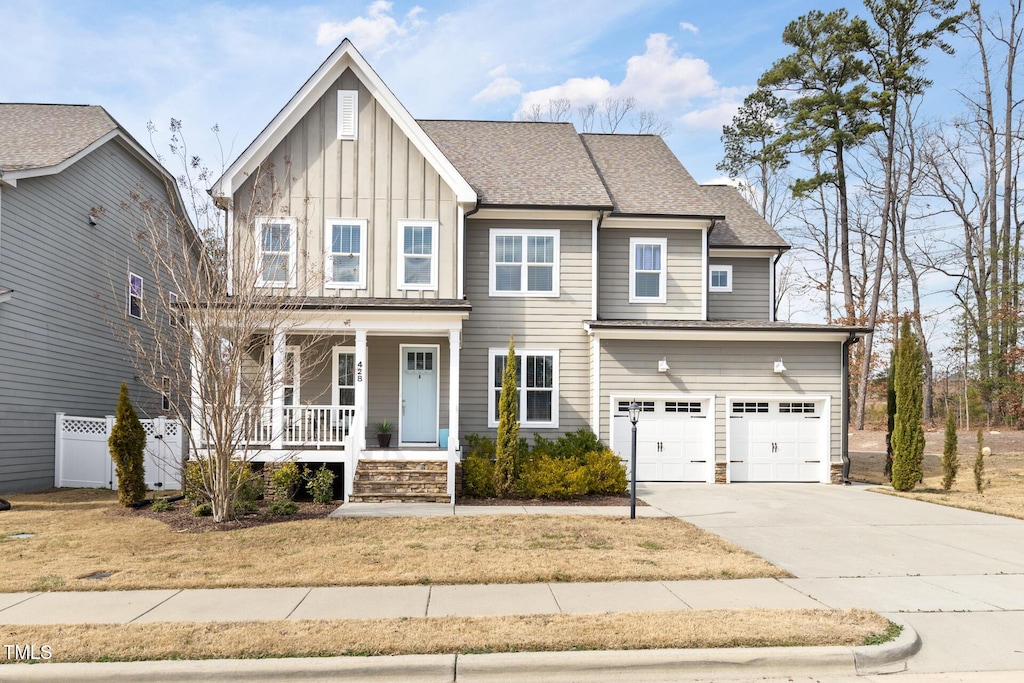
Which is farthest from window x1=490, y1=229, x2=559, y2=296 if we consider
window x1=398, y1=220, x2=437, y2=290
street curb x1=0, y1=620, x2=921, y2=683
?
street curb x1=0, y1=620, x2=921, y2=683

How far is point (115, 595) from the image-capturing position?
708cm

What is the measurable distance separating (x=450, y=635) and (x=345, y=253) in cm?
1131

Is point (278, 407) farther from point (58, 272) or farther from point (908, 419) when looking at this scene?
point (908, 419)

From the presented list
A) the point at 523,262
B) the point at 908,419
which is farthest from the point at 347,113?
the point at 908,419

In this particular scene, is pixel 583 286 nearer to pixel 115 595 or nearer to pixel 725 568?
pixel 725 568

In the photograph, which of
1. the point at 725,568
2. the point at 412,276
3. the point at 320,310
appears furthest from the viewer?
the point at 412,276

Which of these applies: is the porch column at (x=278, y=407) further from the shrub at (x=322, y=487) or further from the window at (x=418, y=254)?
the window at (x=418, y=254)

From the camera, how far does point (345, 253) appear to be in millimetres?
15703

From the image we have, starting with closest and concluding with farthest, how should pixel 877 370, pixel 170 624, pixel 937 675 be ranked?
pixel 937 675 → pixel 170 624 → pixel 877 370

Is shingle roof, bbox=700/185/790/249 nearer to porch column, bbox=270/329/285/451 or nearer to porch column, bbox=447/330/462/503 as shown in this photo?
porch column, bbox=447/330/462/503

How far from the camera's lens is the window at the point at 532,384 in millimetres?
16469

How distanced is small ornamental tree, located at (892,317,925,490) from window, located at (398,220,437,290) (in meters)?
10.4

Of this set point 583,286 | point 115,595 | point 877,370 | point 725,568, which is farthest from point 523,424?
point 877,370

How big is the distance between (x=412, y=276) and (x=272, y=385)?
17.4ft
